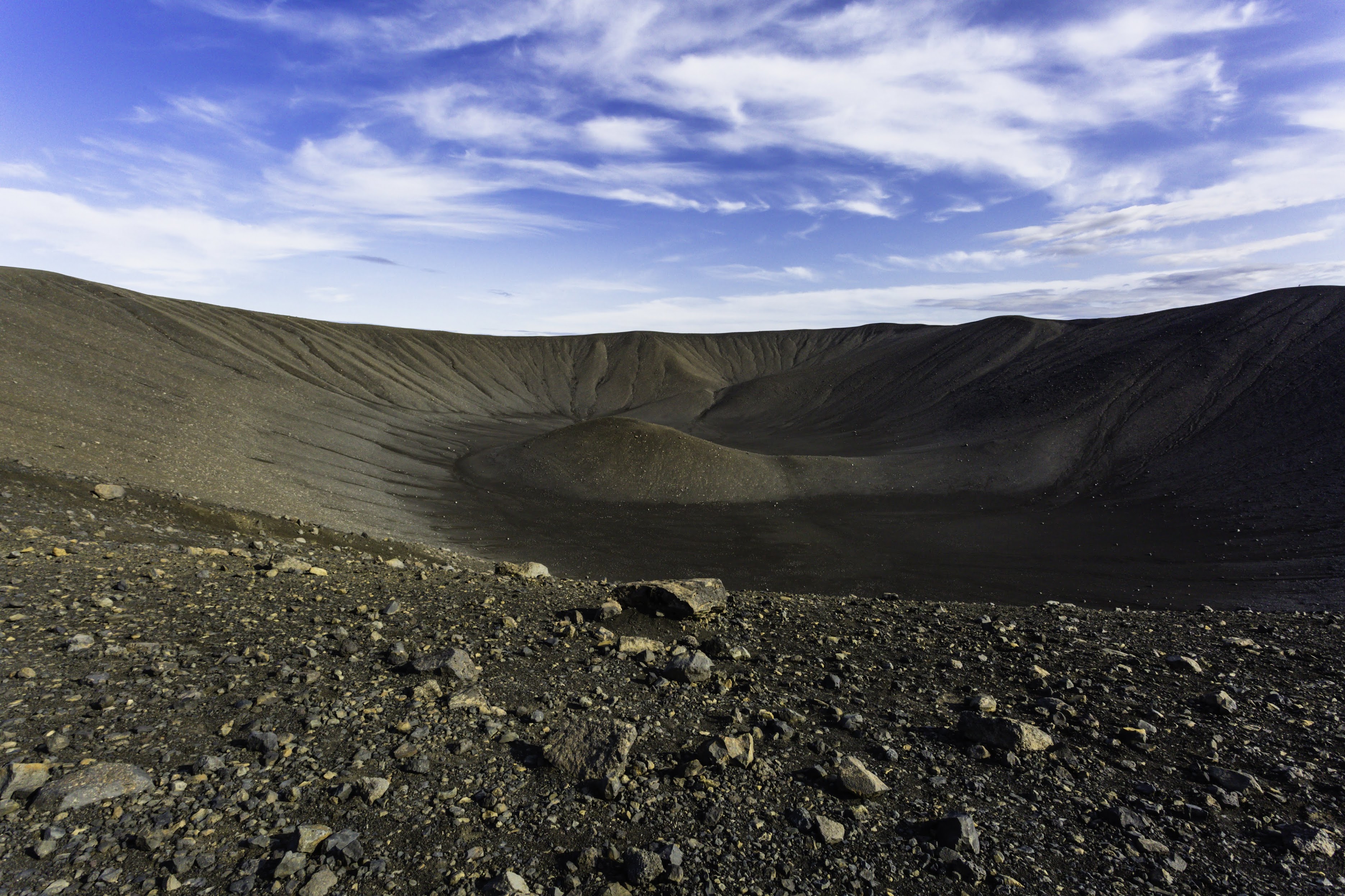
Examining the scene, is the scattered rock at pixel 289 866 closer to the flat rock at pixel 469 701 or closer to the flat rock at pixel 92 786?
the flat rock at pixel 92 786

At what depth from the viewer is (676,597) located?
663 centimetres

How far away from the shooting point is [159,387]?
29.2 m

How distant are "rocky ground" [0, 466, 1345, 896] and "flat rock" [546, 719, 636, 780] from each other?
26mm

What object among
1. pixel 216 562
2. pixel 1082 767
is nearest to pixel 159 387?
pixel 216 562

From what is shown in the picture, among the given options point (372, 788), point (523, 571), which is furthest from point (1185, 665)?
point (523, 571)

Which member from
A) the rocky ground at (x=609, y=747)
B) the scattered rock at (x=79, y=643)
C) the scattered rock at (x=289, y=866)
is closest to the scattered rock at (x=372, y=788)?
the rocky ground at (x=609, y=747)

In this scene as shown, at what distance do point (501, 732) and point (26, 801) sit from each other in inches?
89.1

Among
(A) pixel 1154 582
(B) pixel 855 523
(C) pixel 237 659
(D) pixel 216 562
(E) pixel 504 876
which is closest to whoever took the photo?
(E) pixel 504 876

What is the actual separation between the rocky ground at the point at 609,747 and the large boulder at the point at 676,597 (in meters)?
0.04

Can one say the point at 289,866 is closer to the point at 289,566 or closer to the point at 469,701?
the point at 469,701

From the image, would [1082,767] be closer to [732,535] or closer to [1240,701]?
[1240,701]

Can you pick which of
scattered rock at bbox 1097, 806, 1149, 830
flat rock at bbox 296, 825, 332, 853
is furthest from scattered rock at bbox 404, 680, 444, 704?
scattered rock at bbox 1097, 806, 1149, 830

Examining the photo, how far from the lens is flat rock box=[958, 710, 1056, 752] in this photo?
4402 mm

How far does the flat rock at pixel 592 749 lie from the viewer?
12.7 feet
